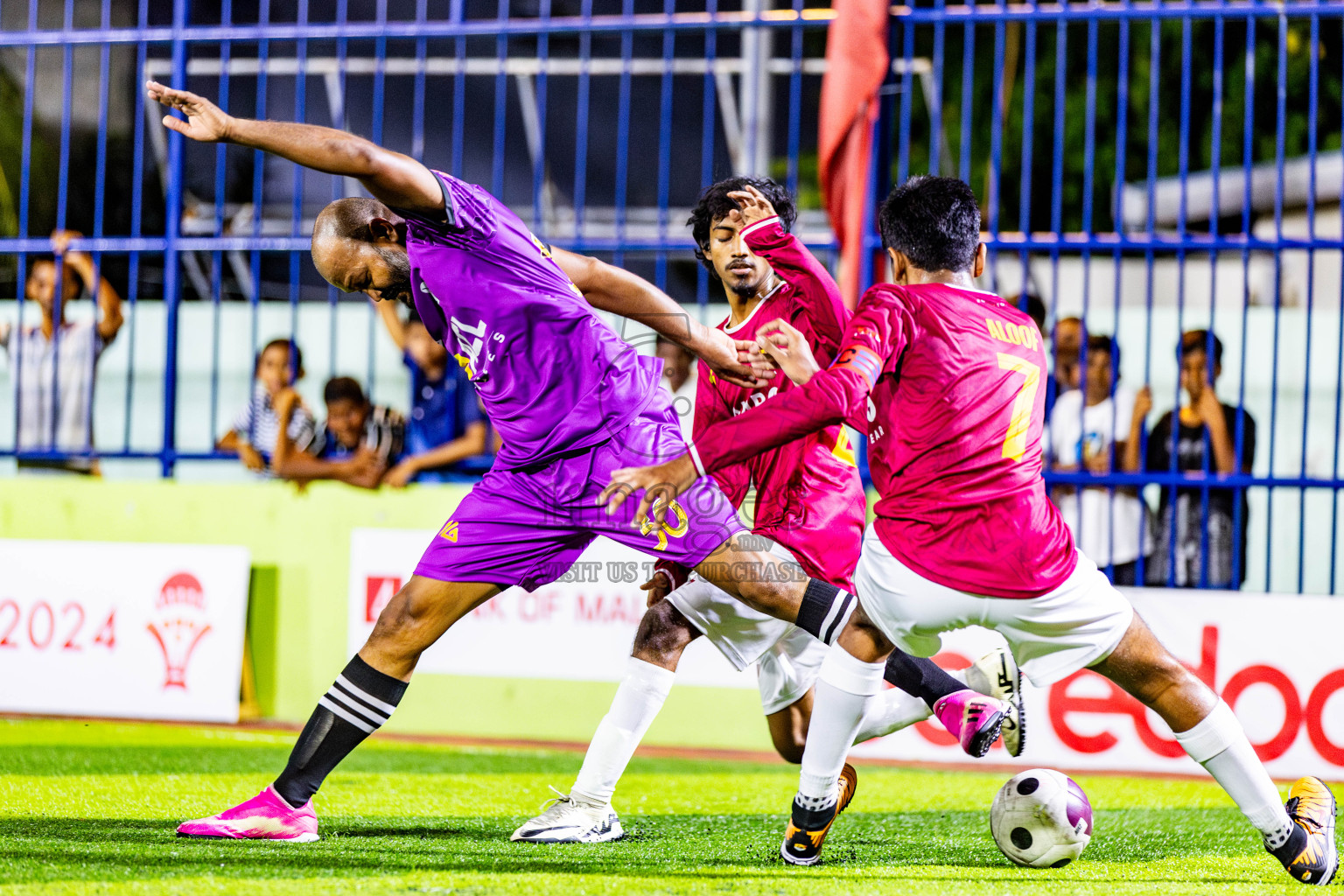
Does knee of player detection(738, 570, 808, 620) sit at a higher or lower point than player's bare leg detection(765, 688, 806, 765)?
higher

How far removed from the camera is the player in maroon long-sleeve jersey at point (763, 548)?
4.25 meters

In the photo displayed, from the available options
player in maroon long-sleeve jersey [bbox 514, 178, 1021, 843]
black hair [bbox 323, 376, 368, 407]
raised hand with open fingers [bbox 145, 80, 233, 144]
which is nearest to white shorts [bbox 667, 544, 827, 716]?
player in maroon long-sleeve jersey [bbox 514, 178, 1021, 843]

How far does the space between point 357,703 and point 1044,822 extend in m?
1.97

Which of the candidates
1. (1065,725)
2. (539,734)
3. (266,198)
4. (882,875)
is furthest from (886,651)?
(266,198)

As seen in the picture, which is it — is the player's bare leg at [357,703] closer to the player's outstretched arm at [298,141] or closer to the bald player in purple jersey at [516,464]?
the bald player in purple jersey at [516,464]

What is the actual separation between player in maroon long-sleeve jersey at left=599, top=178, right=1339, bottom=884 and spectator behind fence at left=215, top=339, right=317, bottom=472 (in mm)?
4192

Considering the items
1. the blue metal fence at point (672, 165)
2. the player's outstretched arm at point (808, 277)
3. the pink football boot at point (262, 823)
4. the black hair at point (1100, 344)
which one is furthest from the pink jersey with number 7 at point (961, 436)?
the black hair at point (1100, 344)

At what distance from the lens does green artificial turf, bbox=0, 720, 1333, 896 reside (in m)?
3.57

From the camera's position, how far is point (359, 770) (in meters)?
5.68

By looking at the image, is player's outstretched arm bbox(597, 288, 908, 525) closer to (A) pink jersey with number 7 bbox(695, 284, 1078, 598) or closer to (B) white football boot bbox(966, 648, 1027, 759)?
(A) pink jersey with number 7 bbox(695, 284, 1078, 598)

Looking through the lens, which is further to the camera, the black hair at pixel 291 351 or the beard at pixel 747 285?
the black hair at pixel 291 351

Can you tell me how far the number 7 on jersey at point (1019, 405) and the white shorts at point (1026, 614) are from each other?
0.34 m

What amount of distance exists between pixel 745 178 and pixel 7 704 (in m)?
4.79

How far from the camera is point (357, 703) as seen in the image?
3.98 metres
